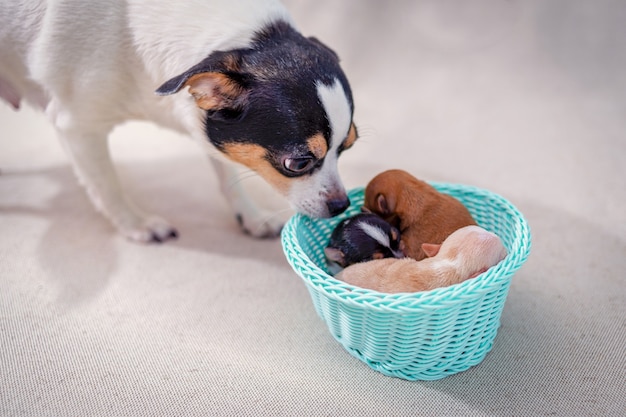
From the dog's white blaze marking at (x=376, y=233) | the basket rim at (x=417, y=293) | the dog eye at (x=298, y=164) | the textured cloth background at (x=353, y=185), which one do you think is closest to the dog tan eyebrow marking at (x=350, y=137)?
the dog eye at (x=298, y=164)

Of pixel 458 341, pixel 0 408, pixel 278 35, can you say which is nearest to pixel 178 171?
pixel 278 35

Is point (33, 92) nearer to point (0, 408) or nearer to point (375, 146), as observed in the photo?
point (0, 408)

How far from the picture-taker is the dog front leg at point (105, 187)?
74.0 inches

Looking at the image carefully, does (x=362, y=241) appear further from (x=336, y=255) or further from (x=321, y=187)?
(x=321, y=187)

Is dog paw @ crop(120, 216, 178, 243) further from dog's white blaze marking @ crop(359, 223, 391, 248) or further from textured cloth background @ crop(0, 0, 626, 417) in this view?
dog's white blaze marking @ crop(359, 223, 391, 248)

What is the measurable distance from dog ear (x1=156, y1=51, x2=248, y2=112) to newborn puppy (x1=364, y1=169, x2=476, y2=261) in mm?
496

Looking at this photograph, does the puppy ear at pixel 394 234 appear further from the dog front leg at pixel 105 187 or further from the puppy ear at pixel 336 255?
the dog front leg at pixel 105 187

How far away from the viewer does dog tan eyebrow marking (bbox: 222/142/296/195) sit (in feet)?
5.07

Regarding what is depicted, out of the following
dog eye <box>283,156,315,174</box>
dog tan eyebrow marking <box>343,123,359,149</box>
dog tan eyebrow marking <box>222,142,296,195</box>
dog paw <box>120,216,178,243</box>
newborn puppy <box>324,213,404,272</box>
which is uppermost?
dog tan eyebrow marking <box>343,123,359,149</box>

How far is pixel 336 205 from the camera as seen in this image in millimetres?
1623

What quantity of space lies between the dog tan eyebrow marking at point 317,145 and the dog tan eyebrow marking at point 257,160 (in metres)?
0.12

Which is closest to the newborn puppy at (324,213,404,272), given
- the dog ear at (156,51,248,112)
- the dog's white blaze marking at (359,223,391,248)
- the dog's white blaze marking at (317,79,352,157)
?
the dog's white blaze marking at (359,223,391,248)

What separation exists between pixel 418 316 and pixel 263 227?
0.93 metres

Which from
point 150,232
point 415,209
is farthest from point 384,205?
point 150,232
